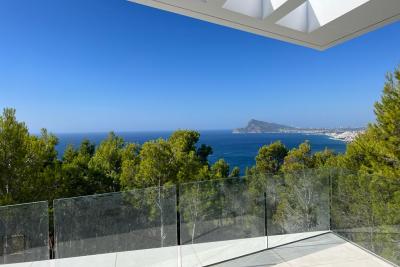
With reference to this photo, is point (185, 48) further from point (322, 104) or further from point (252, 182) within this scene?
point (252, 182)

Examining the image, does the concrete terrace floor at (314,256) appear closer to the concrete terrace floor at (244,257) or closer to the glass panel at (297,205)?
the concrete terrace floor at (244,257)

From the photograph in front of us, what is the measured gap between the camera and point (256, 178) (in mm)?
4602

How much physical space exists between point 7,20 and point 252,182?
32.2 m

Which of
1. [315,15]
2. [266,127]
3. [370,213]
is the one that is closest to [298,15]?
[315,15]

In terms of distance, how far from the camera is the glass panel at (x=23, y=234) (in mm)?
3291

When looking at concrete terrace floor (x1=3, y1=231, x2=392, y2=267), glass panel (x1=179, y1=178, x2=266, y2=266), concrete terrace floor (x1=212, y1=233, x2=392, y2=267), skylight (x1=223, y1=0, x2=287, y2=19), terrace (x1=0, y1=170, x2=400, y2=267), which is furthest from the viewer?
glass panel (x1=179, y1=178, x2=266, y2=266)

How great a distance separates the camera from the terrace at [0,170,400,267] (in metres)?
3.45

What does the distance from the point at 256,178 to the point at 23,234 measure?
9.82ft

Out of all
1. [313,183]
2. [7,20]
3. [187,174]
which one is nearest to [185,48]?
[7,20]

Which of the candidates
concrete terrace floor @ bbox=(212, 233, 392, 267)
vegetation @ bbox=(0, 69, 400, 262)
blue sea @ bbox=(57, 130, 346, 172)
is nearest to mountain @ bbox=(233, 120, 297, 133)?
blue sea @ bbox=(57, 130, 346, 172)

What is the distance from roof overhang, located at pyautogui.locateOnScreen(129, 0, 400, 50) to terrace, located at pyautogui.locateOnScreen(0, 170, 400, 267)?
2.19 m

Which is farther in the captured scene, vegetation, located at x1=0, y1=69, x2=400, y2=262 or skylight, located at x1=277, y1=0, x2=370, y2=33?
vegetation, located at x1=0, y1=69, x2=400, y2=262

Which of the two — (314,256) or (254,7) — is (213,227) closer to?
(314,256)

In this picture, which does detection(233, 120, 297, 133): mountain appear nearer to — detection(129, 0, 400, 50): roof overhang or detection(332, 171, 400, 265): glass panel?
detection(332, 171, 400, 265): glass panel
